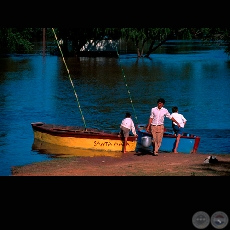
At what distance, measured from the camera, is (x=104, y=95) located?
47344 millimetres

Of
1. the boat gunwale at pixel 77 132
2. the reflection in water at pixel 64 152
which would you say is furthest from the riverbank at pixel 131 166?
the reflection in water at pixel 64 152

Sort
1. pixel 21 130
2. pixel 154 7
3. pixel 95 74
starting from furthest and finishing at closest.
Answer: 1. pixel 95 74
2. pixel 21 130
3. pixel 154 7

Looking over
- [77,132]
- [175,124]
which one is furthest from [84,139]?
[175,124]

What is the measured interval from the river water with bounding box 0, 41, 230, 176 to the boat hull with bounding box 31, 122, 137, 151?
0.67 meters

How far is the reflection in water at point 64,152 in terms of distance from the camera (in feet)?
85.4

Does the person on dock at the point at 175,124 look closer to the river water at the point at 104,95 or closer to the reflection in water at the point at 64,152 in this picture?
the reflection in water at the point at 64,152

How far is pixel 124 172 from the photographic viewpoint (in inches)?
783

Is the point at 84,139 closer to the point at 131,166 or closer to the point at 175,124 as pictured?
the point at 175,124

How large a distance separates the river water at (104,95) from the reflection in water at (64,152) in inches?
7.6

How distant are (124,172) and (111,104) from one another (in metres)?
22.9

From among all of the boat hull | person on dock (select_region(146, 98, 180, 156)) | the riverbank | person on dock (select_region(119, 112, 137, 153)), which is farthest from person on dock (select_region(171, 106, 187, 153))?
the boat hull
